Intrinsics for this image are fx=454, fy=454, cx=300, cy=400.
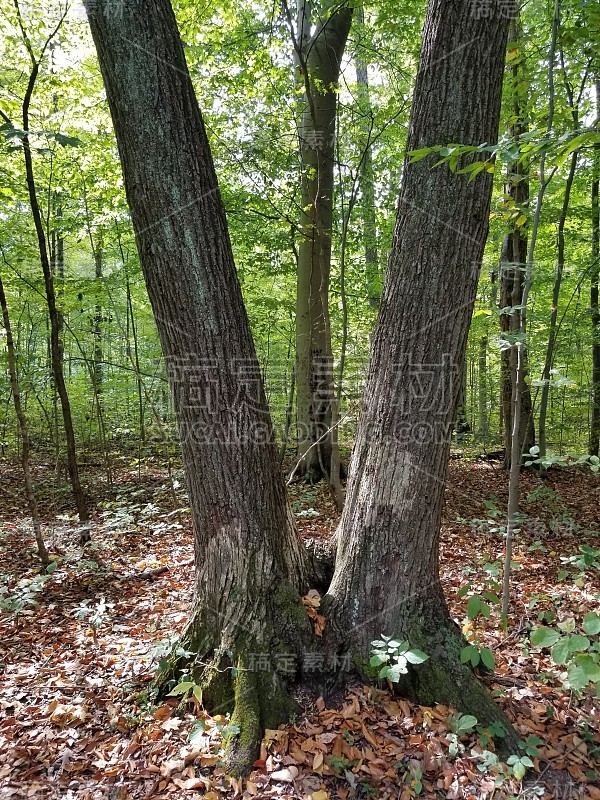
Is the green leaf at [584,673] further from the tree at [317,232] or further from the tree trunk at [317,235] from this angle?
the tree trunk at [317,235]

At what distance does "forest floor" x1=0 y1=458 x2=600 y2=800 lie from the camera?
7.05 feet

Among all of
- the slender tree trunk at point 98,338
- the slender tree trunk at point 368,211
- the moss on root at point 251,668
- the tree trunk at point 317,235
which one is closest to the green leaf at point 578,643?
the moss on root at point 251,668

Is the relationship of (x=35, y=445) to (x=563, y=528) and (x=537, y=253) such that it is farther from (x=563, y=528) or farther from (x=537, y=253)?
(x=537, y=253)

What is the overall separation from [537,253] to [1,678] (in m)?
9.65

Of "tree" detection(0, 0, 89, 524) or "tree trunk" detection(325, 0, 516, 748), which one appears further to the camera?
"tree" detection(0, 0, 89, 524)

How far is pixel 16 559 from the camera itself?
5047 mm

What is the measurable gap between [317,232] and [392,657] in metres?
4.93

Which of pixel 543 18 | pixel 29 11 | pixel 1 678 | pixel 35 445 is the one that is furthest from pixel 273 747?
pixel 35 445

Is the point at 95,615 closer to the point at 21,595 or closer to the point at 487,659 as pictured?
the point at 21,595

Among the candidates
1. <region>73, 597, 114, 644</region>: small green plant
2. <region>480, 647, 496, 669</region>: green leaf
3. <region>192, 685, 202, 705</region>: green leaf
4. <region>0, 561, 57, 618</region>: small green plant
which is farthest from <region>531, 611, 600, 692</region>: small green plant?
<region>0, 561, 57, 618</region>: small green plant

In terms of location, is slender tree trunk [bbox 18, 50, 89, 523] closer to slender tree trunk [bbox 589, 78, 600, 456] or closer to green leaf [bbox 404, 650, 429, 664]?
green leaf [bbox 404, 650, 429, 664]

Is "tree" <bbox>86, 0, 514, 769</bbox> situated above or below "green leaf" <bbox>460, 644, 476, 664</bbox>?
above

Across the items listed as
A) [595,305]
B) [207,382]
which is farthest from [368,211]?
[207,382]

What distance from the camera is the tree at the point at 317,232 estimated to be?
611cm
